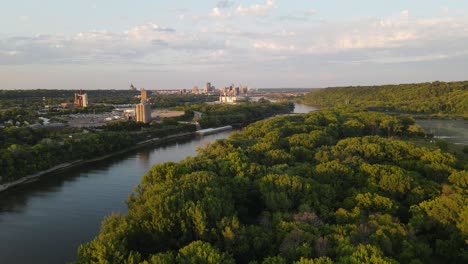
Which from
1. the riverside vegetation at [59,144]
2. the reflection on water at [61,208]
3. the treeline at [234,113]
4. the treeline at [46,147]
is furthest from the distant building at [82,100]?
the reflection on water at [61,208]

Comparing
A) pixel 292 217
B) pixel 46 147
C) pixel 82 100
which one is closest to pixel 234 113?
pixel 82 100

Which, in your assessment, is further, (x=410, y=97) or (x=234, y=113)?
(x=410, y=97)

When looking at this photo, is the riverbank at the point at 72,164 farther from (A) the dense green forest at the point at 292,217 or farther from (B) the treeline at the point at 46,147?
(A) the dense green forest at the point at 292,217

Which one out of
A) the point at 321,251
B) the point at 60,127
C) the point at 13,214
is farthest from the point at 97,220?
the point at 60,127

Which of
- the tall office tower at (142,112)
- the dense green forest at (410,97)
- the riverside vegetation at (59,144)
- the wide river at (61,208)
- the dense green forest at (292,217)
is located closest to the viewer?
the dense green forest at (292,217)

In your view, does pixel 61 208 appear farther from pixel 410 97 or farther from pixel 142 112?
pixel 410 97

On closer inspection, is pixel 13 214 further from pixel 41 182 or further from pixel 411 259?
pixel 411 259

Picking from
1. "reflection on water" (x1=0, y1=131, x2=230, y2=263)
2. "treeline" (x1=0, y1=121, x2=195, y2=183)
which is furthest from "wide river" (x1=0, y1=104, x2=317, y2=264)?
"treeline" (x1=0, y1=121, x2=195, y2=183)
